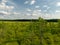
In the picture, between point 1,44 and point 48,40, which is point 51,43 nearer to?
point 48,40

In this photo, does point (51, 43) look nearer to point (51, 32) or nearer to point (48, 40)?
point (48, 40)

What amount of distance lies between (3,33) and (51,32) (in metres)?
22.2

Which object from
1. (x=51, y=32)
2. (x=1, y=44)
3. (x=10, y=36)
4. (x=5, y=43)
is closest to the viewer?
(x=1, y=44)

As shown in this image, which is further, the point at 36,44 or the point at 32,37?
the point at 32,37

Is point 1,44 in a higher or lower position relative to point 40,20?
lower

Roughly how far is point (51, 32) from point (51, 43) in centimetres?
1149

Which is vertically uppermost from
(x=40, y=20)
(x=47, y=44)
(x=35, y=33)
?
(x=40, y=20)

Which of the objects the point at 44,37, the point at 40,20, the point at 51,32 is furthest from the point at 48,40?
the point at 40,20

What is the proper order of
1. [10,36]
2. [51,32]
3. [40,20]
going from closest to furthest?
[40,20], [10,36], [51,32]

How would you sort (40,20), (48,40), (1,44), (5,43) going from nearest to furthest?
(40,20) → (1,44) → (5,43) → (48,40)

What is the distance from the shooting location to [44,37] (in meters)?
52.2

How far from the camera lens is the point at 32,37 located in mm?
46562

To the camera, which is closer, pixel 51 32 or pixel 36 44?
pixel 36 44

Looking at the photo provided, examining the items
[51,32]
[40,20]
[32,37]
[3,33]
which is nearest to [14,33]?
[3,33]
